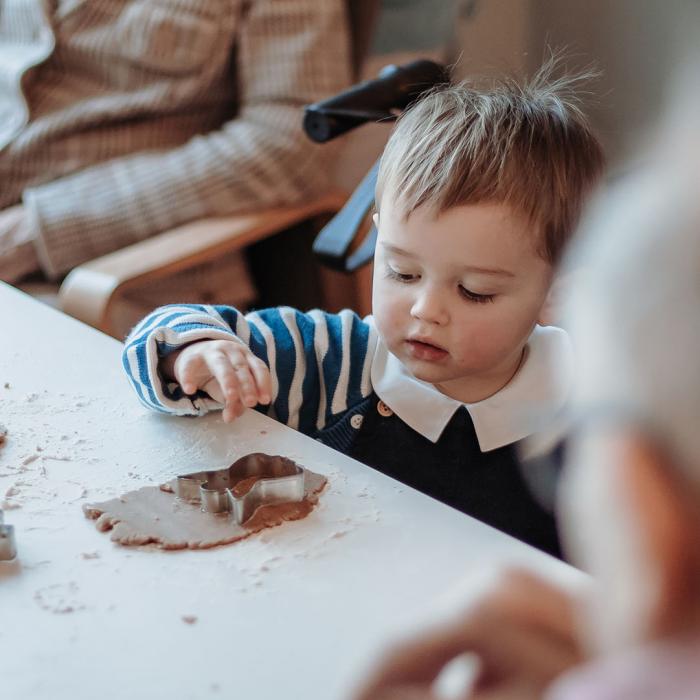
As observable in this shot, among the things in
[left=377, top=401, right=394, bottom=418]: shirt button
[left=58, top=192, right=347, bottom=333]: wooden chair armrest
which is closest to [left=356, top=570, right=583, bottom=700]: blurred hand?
[left=377, top=401, right=394, bottom=418]: shirt button

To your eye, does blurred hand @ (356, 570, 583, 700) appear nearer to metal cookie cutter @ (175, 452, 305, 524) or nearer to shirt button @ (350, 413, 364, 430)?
metal cookie cutter @ (175, 452, 305, 524)

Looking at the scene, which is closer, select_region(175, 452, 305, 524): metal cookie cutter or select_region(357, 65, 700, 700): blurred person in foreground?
select_region(357, 65, 700, 700): blurred person in foreground

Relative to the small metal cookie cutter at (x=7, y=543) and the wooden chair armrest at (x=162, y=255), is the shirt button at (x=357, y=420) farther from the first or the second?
the wooden chair armrest at (x=162, y=255)

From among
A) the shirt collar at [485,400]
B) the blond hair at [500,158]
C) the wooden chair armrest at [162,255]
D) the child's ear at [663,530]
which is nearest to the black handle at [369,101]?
the blond hair at [500,158]

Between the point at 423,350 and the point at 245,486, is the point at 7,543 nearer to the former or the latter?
the point at 245,486

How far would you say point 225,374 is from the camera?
0.78 m

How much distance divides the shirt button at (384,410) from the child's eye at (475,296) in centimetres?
17

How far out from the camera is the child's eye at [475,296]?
85 centimetres

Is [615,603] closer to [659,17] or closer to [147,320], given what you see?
[147,320]

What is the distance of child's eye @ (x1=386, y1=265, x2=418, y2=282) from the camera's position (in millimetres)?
851

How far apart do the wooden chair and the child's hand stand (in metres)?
0.61

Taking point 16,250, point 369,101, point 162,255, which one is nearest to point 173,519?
point 369,101

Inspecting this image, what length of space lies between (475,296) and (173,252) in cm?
80

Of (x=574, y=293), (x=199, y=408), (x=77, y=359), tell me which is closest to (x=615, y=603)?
(x=574, y=293)
